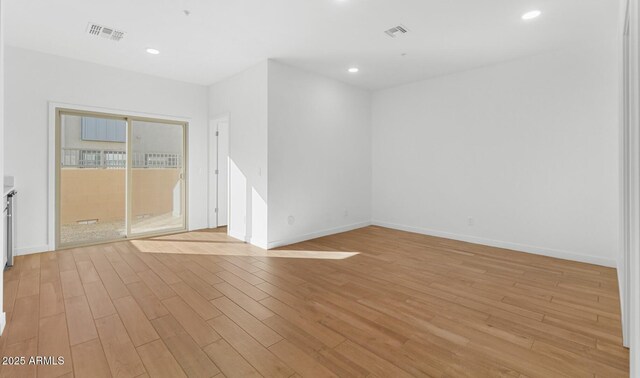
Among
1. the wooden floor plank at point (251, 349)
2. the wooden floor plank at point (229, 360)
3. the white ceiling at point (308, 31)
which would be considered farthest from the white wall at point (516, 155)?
the wooden floor plank at point (229, 360)

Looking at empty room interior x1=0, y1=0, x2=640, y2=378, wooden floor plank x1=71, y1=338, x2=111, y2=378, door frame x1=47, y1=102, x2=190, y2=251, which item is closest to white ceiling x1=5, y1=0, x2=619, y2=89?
empty room interior x1=0, y1=0, x2=640, y2=378

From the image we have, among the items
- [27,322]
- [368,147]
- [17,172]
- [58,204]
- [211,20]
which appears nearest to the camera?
[27,322]

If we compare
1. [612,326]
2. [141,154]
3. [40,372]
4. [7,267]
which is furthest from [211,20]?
[612,326]

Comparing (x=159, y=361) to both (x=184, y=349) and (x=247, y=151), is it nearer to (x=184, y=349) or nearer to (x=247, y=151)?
(x=184, y=349)

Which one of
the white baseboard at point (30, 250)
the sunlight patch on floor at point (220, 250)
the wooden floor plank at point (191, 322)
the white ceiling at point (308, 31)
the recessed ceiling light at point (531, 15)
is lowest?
the wooden floor plank at point (191, 322)

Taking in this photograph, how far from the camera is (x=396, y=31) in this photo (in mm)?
3467

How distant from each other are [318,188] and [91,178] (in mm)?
3633

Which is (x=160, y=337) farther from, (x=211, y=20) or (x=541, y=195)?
(x=541, y=195)

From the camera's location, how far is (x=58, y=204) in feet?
14.1

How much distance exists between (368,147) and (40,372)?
557 cm

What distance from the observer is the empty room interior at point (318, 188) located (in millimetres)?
2018

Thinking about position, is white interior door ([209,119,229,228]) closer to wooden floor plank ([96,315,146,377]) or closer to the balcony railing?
the balcony railing

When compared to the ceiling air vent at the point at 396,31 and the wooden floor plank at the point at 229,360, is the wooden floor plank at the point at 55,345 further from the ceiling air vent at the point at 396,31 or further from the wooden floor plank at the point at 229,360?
the ceiling air vent at the point at 396,31

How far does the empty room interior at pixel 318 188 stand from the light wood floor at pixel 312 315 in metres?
0.02
